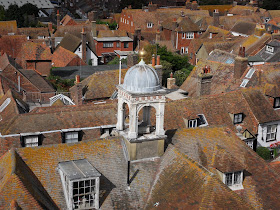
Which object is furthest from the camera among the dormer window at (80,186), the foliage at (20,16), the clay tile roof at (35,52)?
the foliage at (20,16)

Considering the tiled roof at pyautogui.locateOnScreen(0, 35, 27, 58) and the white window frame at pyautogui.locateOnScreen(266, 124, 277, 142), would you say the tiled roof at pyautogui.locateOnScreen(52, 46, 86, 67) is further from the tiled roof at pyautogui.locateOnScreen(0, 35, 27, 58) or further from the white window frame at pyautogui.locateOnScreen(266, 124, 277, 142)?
the white window frame at pyautogui.locateOnScreen(266, 124, 277, 142)

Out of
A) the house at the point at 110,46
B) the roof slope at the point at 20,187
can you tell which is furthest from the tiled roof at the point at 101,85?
the house at the point at 110,46

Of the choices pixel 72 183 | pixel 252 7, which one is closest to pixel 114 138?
pixel 72 183

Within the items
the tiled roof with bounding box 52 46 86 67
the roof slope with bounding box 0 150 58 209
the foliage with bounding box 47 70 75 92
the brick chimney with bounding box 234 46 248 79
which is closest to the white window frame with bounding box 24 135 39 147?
the roof slope with bounding box 0 150 58 209

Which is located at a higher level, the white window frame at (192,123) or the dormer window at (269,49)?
the dormer window at (269,49)

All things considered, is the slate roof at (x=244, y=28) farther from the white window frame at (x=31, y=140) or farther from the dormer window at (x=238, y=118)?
the white window frame at (x=31, y=140)

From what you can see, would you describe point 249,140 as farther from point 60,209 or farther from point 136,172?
point 60,209
